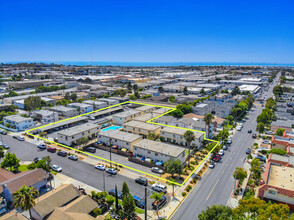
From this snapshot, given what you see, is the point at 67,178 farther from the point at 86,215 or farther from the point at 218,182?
the point at 218,182

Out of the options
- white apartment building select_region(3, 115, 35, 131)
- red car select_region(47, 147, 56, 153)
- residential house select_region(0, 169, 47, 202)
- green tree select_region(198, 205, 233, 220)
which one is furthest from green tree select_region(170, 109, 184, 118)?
green tree select_region(198, 205, 233, 220)

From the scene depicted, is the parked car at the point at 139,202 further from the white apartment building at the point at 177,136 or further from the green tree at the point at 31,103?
the green tree at the point at 31,103

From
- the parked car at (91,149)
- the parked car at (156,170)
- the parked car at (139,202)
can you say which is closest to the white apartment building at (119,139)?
the parked car at (91,149)

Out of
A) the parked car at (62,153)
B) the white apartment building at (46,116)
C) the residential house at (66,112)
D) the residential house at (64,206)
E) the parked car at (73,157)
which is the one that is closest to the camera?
the residential house at (64,206)

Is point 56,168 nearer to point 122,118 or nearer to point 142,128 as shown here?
point 142,128

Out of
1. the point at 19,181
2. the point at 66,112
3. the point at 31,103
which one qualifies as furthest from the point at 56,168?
the point at 31,103

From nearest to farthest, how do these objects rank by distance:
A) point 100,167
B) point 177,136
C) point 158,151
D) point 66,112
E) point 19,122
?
point 100,167 < point 158,151 < point 177,136 < point 19,122 < point 66,112
